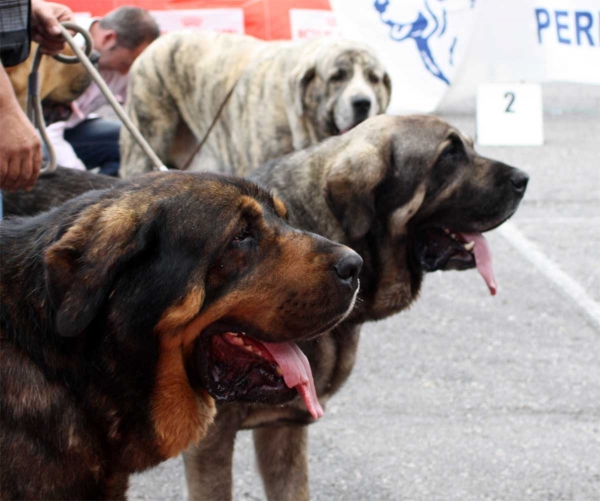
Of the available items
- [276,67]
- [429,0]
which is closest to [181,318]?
[276,67]

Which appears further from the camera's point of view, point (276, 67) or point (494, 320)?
point (276, 67)

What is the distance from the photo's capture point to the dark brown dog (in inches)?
92.4

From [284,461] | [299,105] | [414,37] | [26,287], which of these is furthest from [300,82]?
[414,37]

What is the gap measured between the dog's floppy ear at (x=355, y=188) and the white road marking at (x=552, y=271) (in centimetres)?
243

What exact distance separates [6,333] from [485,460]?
2.39 metres

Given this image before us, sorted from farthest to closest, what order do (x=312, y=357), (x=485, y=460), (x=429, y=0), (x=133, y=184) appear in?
(x=429, y=0), (x=485, y=460), (x=312, y=357), (x=133, y=184)

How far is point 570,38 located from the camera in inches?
415

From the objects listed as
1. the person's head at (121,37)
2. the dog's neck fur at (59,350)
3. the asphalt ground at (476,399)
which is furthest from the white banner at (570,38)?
the dog's neck fur at (59,350)

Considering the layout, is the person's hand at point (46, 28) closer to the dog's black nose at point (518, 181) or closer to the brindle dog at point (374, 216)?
the brindle dog at point (374, 216)

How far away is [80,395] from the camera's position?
2.42 meters

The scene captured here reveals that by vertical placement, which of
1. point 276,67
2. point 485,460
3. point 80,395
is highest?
point 80,395

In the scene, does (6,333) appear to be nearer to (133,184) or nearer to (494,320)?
(133,184)

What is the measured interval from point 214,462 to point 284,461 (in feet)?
1.07

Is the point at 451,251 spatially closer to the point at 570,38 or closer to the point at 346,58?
the point at 346,58
